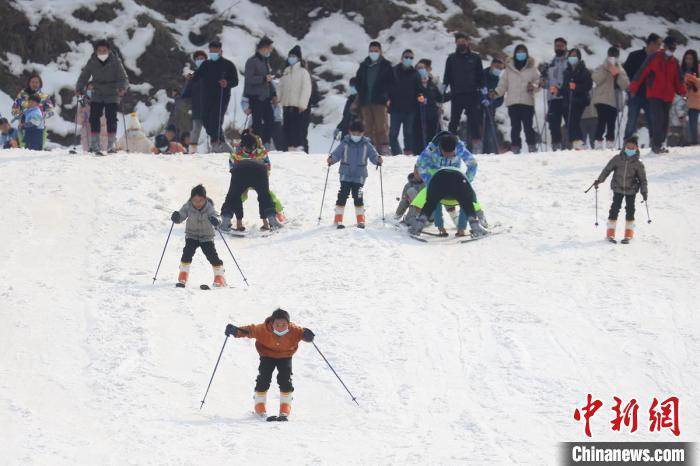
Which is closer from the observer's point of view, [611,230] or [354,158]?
[611,230]

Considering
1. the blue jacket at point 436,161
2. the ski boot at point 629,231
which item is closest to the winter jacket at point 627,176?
the ski boot at point 629,231

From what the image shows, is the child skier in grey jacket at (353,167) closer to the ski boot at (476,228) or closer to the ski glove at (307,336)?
the ski boot at (476,228)

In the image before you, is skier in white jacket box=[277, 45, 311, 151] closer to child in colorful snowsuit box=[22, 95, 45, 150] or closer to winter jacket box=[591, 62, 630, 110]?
child in colorful snowsuit box=[22, 95, 45, 150]

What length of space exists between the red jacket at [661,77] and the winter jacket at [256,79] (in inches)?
231

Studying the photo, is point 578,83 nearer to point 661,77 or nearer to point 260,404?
point 661,77

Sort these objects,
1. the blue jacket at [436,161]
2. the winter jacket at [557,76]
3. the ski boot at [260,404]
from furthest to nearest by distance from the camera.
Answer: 1. the winter jacket at [557,76]
2. the blue jacket at [436,161]
3. the ski boot at [260,404]

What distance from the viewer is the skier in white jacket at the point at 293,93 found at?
21375mm

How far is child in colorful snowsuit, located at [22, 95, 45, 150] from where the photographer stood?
20.9 meters

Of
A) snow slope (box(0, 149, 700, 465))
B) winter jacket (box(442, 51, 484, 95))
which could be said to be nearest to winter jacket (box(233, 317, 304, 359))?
snow slope (box(0, 149, 700, 465))

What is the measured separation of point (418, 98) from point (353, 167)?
172 inches

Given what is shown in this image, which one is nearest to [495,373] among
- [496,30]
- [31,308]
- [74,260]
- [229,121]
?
[31,308]

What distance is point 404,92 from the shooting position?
21047mm

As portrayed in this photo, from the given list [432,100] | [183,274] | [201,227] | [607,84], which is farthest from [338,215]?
[607,84]

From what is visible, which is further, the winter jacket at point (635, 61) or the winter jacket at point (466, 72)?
the winter jacket at point (635, 61)
